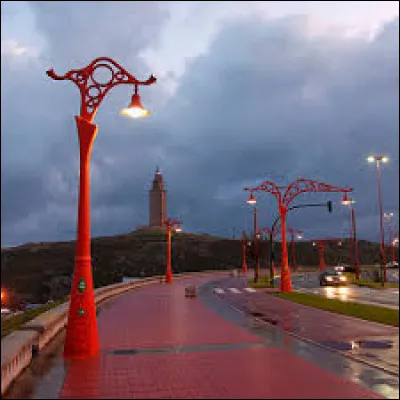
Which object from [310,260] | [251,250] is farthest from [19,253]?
[251,250]

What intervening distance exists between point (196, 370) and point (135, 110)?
633 centimetres

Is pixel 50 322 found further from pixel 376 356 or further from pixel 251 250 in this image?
pixel 251 250

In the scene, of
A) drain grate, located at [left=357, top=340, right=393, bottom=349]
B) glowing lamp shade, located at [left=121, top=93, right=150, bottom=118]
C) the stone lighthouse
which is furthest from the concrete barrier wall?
the stone lighthouse

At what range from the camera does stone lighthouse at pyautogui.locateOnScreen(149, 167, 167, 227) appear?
6762 inches

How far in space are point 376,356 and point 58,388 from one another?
7.13m

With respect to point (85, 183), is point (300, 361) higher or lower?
lower

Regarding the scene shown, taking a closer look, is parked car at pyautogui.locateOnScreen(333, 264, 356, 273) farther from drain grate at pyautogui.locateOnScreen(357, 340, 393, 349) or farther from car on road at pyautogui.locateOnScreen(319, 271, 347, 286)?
drain grate at pyautogui.locateOnScreen(357, 340, 393, 349)

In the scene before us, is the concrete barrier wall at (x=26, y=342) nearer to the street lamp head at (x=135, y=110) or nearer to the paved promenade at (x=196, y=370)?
the paved promenade at (x=196, y=370)

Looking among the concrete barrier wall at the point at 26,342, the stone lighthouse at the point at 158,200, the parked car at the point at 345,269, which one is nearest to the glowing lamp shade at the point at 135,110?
the concrete barrier wall at the point at 26,342

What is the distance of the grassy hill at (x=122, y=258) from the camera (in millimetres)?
113562

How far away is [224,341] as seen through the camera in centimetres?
1330

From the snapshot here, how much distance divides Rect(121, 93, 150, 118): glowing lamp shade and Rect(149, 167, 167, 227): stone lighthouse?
6236 inches

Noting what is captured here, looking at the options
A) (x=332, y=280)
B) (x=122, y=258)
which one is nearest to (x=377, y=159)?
(x=332, y=280)

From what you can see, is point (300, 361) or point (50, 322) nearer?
point (300, 361)
